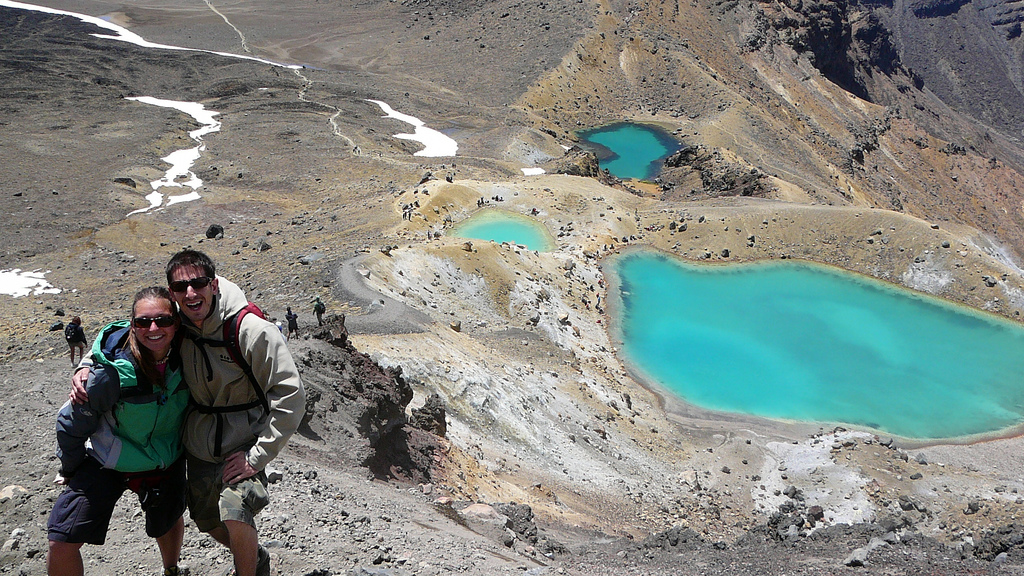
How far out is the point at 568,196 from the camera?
44.3 metres

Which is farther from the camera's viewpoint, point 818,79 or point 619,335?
point 818,79

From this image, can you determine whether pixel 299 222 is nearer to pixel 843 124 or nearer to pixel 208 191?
pixel 208 191

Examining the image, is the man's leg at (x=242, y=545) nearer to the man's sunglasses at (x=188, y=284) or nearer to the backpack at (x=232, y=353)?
the backpack at (x=232, y=353)

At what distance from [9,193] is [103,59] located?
4228 cm

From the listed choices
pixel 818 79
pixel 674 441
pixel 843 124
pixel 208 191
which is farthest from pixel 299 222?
pixel 818 79

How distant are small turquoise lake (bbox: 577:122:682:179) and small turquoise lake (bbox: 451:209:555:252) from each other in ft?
77.7

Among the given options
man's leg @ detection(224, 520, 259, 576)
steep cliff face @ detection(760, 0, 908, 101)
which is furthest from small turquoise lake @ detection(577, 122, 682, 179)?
man's leg @ detection(224, 520, 259, 576)

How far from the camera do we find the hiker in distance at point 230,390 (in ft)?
19.7

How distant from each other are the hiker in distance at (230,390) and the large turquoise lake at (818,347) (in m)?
24.5

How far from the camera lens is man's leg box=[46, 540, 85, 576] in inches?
239

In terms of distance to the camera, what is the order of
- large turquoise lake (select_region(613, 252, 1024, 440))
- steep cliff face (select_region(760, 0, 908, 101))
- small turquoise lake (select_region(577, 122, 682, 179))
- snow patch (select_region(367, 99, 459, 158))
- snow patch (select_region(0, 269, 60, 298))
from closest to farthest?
snow patch (select_region(0, 269, 60, 298)) → large turquoise lake (select_region(613, 252, 1024, 440)) → snow patch (select_region(367, 99, 459, 158)) → small turquoise lake (select_region(577, 122, 682, 179)) → steep cliff face (select_region(760, 0, 908, 101))

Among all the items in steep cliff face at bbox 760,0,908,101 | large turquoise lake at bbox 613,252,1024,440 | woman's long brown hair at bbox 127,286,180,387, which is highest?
steep cliff face at bbox 760,0,908,101

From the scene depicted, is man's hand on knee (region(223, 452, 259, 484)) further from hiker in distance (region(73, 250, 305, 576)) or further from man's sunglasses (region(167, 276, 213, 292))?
man's sunglasses (region(167, 276, 213, 292))

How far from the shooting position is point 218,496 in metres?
6.54
